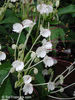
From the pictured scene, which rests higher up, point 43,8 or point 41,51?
point 43,8

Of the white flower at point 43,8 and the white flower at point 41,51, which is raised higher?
the white flower at point 43,8

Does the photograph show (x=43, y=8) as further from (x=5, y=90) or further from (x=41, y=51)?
(x=5, y=90)

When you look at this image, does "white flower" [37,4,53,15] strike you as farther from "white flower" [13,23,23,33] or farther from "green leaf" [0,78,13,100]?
"green leaf" [0,78,13,100]

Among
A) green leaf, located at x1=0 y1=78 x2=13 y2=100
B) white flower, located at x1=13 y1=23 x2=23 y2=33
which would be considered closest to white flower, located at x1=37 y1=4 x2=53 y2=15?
white flower, located at x1=13 y1=23 x2=23 y2=33

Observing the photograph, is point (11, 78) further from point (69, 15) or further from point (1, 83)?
point (69, 15)

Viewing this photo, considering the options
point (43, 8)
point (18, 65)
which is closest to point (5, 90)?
point (18, 65)

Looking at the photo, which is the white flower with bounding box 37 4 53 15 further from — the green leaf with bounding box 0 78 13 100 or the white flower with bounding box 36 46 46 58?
the green leaf with bounding box 0 78 13 100

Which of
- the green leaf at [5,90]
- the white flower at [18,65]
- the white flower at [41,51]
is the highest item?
the white flower at [41,51]

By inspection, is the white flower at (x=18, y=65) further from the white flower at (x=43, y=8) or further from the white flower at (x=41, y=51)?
the white flower at (x=43, y=8)

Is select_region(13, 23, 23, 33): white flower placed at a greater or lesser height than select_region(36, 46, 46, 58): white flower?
greater

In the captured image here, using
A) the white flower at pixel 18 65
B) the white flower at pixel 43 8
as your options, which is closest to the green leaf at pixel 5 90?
the white flower at pixel 18 65

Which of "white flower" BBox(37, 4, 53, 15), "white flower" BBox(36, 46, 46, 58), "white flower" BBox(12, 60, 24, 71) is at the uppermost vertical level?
"white flower" BBox(37, 4, 53, 15)

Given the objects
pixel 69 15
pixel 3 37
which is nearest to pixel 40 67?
pixel 3 37
